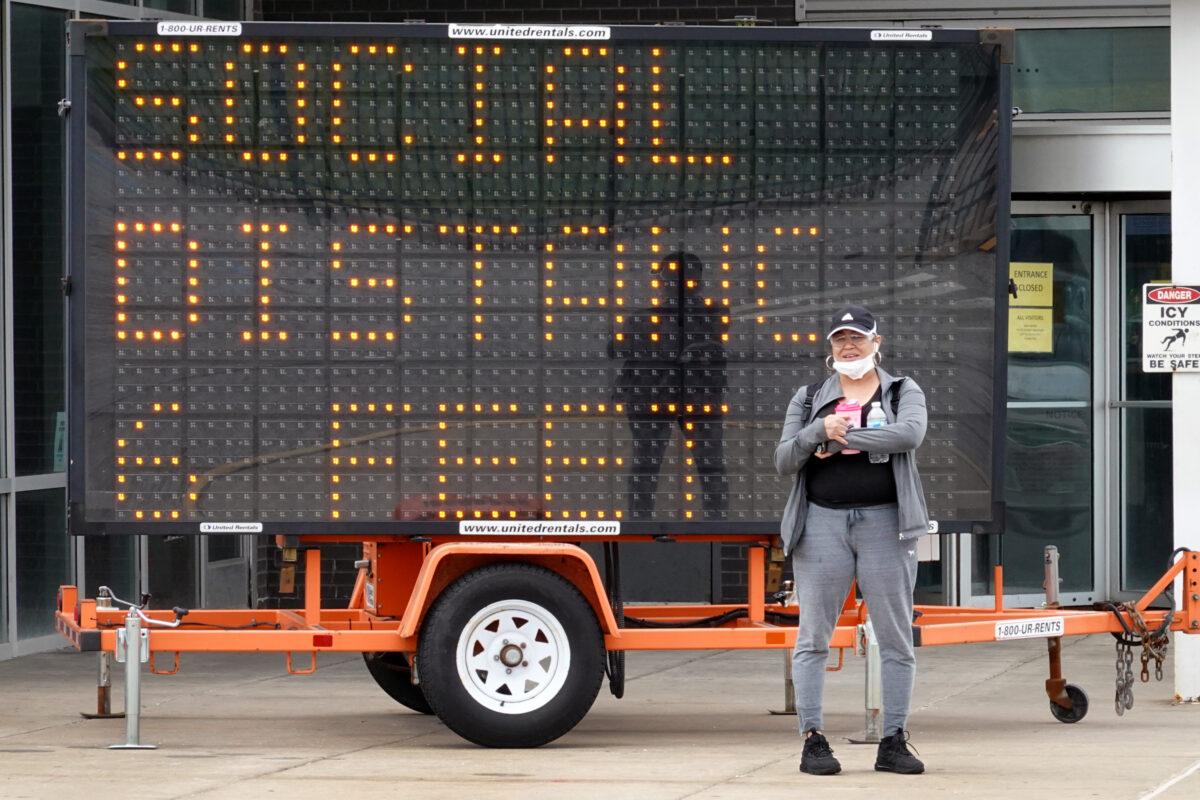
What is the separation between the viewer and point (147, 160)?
30.1 feet

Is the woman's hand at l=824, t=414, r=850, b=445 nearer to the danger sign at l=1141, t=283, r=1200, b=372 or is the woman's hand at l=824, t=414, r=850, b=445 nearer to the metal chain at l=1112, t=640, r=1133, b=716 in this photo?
the metal chain at l=1112, t=640, r=1133, b=716

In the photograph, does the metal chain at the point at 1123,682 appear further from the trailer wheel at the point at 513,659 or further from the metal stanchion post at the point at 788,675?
the trailer wheel at the point at 513,659

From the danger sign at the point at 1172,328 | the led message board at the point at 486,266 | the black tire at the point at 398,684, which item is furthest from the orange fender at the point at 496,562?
the danger sign at the point at 1172,328

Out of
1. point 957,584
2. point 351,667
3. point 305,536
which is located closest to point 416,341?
point 305,536

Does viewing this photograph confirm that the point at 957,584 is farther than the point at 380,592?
Yes

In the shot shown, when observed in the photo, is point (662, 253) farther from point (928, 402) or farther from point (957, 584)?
point (957, 584)

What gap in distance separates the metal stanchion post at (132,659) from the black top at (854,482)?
3.02m

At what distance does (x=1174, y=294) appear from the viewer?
10.7 meters

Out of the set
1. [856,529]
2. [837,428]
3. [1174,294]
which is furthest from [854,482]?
[1174,294]

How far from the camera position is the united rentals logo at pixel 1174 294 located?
10695 mm

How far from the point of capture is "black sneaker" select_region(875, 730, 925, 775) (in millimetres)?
8219

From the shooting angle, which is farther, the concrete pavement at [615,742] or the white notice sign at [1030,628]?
the white notice sign at [1030,628]

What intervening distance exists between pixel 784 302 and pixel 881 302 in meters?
0.43

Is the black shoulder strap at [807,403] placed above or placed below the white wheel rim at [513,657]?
above
